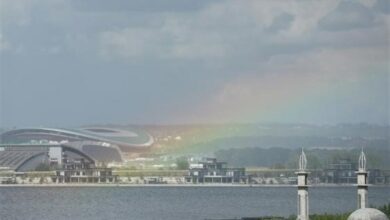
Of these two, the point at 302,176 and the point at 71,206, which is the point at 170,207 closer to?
the point at 71,206

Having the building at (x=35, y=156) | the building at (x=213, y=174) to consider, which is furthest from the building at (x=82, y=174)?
the building at (x=213, y=174)

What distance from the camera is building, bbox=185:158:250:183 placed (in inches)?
3563

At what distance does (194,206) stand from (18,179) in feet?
115

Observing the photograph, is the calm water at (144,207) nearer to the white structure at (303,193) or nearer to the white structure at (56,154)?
the white structure at (56,154)

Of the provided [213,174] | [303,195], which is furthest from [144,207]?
[303,195]

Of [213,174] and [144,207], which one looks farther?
[213,174]

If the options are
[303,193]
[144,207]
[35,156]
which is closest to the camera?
[303,193]

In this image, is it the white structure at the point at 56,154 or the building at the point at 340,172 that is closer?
the building at the point at 340,172

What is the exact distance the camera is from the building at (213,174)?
90.5 m

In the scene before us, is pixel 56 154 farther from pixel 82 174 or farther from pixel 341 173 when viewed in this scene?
pixel 341 173


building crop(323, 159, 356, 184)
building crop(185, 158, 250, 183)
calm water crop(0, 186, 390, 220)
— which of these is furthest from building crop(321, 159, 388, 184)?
calm water crop(0, 186, 390, 220)

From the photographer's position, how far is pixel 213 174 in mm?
91062

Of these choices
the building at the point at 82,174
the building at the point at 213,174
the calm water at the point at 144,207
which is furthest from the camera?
the building at the point at 82,174

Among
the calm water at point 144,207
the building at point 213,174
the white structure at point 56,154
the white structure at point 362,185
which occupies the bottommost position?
the calm water at point 144,207
